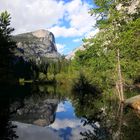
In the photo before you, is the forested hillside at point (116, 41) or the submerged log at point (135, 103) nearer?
the submerged log at point (135, 103)

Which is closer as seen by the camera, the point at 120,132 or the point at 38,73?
the point at 120,132

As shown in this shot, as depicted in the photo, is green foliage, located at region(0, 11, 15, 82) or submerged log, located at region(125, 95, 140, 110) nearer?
submerged log, located at region(125, 95, 140, 110)

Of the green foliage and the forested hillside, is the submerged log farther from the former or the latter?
the green foliage

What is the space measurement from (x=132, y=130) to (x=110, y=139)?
3.69 meters

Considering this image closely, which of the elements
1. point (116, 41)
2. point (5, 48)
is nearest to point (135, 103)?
point (116, 41)

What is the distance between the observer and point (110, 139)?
1917cm

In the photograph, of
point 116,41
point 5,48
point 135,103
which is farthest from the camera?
point 5,48

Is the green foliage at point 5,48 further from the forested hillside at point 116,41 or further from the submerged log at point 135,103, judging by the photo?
the submerged log at point 135,103

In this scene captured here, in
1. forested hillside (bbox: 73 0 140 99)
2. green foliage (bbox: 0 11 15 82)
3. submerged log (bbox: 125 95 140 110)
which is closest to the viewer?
submerged log (bbox: 125 95 140 110)

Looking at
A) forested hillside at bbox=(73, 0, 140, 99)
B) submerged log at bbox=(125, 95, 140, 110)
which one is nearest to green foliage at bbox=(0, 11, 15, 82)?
forested hillside at bbox=(73, 0, 140, 99)

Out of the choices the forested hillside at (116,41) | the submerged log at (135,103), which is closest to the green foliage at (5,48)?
the forested hillside at (116,41)

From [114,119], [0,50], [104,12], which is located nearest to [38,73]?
[0,50]

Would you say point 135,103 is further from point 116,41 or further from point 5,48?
point 5,48

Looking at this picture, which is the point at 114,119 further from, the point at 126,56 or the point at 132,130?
the point at 126,56
